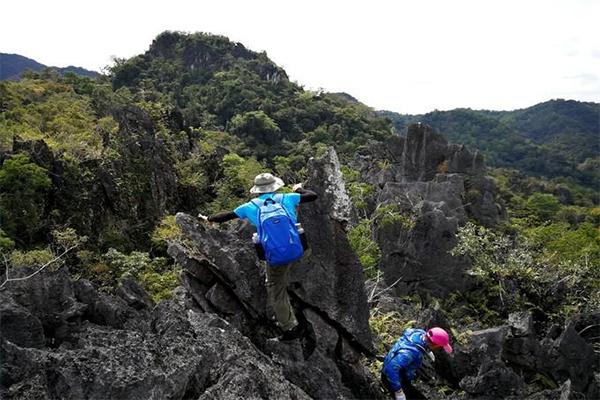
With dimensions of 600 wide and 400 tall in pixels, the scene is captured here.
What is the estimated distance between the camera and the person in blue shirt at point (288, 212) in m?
5.34

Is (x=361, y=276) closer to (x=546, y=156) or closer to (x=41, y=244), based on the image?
(x=41, y=244)

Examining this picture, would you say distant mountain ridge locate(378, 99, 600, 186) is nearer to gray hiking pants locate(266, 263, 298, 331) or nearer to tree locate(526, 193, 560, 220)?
tree locate(526, 193, 560, 220)

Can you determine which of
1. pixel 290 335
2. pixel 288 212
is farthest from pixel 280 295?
pixel 288 212

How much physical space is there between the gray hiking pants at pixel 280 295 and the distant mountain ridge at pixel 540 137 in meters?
106

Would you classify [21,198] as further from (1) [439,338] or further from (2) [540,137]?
(2) [540,137]

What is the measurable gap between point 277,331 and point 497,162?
415ft

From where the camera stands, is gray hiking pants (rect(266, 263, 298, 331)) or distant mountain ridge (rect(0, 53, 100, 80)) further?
distant mountain ridge (rect(0, 53, 100, 80))

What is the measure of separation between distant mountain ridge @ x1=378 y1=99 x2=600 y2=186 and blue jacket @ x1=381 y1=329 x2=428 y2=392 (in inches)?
4151

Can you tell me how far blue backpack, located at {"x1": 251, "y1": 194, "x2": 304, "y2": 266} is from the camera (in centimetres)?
514

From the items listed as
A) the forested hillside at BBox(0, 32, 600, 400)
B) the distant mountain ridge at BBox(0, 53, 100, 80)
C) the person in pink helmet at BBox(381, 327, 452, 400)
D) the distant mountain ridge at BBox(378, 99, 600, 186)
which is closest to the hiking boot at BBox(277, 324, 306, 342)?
the forested hillside at BBox(0, 32, 600, 400)

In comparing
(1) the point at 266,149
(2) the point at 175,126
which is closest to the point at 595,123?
(1) the point at 266,149

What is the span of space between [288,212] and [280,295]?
1005 millimetres

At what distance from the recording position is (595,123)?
16500 centimetres

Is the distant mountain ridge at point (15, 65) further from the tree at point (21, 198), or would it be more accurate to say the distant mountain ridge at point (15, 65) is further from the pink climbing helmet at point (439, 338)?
the pink climbing helmet at point (439, 338)
